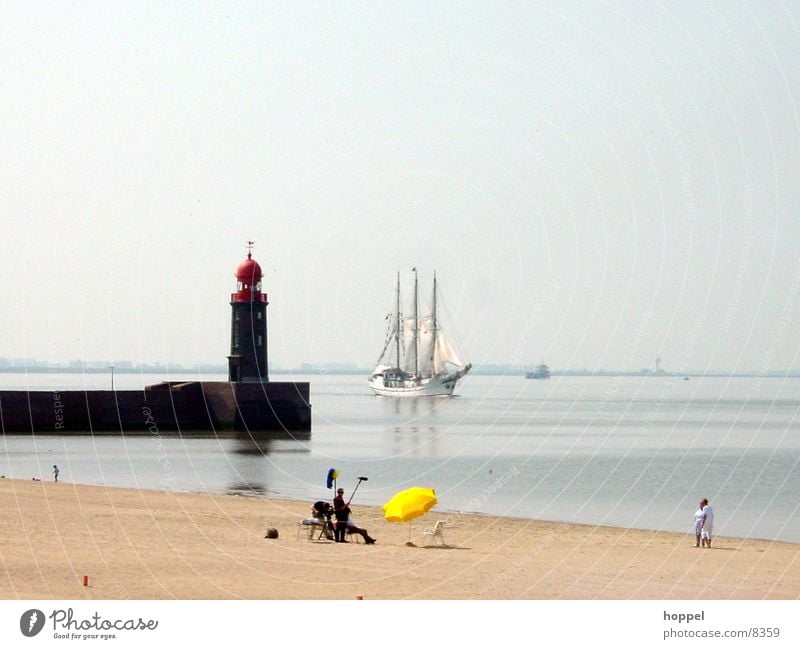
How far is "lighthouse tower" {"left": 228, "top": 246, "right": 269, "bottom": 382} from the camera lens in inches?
2746

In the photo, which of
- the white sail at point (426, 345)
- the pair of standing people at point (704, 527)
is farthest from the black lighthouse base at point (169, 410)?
the white sail at point (426, 345)

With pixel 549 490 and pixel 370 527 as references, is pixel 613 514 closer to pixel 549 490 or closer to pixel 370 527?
pixel 549 490

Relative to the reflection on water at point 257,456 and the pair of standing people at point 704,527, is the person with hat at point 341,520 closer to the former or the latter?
the pair of standing people at point 704,527

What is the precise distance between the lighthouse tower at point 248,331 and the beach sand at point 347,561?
41.5 meters

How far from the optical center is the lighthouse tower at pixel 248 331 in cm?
6975

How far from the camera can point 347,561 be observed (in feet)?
60.0

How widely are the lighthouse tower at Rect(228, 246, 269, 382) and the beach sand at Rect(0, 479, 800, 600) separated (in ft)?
136

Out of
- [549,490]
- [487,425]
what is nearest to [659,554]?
[549,490]

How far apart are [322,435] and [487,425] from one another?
22.5m

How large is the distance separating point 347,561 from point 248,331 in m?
52.4

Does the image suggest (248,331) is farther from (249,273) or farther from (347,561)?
(347,561)

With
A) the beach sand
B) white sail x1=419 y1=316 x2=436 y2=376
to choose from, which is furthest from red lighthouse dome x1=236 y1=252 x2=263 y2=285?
white sail x1=419 y1=316 x2=436 y2=376

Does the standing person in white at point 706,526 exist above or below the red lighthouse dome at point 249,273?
below

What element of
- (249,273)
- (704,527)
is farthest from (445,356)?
(704,527)
